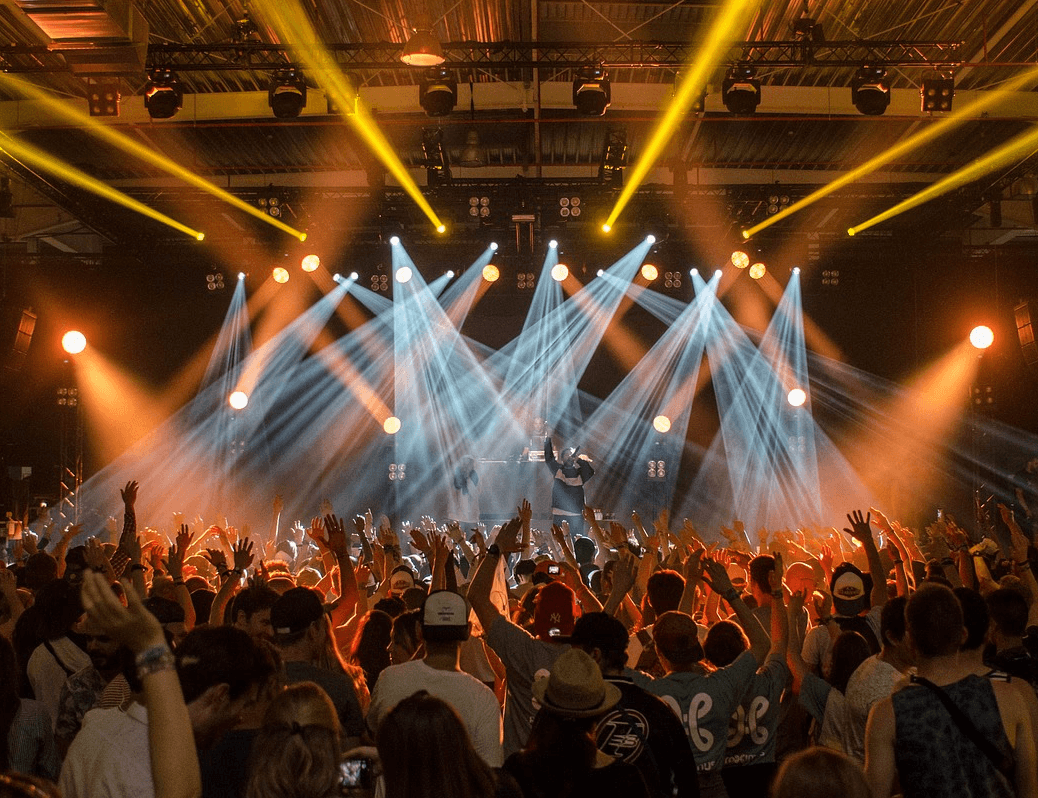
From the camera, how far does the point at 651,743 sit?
3.04 metres

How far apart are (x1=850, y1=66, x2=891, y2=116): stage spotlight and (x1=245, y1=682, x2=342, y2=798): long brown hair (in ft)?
28.8

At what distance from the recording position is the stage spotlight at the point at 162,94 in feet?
31.4

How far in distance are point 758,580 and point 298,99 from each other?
22.5ft

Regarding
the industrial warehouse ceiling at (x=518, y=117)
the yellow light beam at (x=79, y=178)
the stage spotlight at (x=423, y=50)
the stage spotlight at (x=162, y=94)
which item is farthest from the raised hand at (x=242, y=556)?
the yellow light beam at (x=79, y=178)

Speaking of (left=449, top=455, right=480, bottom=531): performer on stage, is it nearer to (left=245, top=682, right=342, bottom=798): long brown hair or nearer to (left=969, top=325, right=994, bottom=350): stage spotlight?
(left=969, top=325, right=994, bottom=350): stage spotlight

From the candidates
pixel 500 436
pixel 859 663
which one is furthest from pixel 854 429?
pixel 859 663

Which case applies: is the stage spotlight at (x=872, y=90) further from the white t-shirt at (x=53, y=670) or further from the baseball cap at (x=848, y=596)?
the white t-shirt at (x=53, y=670)

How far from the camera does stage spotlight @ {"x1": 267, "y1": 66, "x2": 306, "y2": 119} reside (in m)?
9.87

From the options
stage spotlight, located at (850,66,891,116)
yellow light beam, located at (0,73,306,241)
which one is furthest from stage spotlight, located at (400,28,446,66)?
yellow light beam, located at (0,73,306,241)

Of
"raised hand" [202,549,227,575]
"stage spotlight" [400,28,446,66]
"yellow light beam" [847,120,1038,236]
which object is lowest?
"raised hand" [202,549,227,575]

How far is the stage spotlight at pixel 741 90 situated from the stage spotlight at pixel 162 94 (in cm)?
505

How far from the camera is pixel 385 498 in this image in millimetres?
17516

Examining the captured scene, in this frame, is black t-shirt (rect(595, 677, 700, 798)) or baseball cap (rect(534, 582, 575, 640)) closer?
black t-shirt (rect(595, 677, 700, 798))

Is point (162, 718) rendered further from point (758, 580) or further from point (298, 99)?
point (298, 99)
